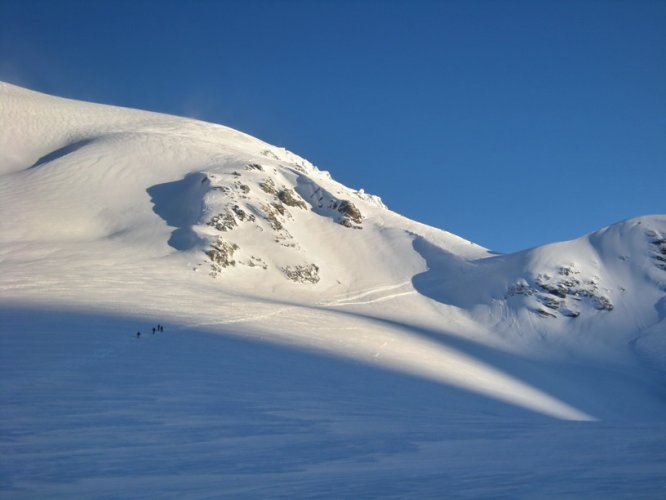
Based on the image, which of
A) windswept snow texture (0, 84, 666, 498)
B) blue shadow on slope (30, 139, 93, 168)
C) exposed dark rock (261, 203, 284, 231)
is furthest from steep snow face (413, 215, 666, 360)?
blue shadow on slope (30, 139, 93, 168)

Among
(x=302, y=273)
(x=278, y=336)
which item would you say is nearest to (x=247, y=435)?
(x=278, y=336)

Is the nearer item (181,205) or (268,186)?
(181,205)

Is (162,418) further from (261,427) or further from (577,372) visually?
(577,372)

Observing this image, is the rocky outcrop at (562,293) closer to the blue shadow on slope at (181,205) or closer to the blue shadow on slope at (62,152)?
the blue shadow on slope at (181,205)

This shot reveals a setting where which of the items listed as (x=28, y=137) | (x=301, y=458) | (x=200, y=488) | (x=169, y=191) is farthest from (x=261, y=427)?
(x=28, y=137)

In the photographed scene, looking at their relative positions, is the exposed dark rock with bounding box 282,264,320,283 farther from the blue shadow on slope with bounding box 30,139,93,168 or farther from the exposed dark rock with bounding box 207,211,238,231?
the blue shadow on slope with bounding box 30,139,93,168

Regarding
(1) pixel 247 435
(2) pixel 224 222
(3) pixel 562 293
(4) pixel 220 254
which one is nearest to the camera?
(1) pixel 247 435

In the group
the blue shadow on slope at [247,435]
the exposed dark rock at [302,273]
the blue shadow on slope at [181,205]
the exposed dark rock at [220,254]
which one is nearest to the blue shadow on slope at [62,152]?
the blue shadow on slope at [181,205]

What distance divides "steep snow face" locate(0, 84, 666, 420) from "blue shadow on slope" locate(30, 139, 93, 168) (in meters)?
0.36

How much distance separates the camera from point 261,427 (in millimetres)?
10711

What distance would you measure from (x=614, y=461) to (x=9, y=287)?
3110 centimetres

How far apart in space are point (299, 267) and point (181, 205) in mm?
14463

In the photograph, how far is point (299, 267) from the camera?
52.3 meters

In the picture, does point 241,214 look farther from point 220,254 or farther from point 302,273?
point 302,273
